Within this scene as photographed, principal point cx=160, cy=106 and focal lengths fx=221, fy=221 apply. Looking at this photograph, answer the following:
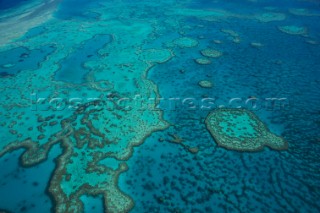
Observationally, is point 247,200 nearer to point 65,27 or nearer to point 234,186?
point 234,186

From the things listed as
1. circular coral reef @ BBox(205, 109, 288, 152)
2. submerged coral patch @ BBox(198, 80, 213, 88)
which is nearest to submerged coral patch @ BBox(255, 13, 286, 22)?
submerged coral patch @ BBox(198, 80, 213, 88)

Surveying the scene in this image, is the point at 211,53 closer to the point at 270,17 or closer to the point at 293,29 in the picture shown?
the point at 293,29

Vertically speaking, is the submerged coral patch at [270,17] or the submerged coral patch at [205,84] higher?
the submerged coral patch at [270,17]

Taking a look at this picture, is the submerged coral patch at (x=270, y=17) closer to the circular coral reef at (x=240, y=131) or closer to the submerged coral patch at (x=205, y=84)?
the submerged coral patch at (x=205, y=84)

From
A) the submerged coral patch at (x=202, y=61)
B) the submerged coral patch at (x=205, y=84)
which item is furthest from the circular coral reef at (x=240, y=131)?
the submerged coral patch at (x=202, y=61)

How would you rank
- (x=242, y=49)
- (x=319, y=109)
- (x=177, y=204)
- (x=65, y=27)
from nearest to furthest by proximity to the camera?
(x=177, y=204) < (x=319, y=109) < (x=242, y=49) < (x=65, y=27)

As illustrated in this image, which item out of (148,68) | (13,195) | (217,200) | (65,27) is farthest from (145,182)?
(65,27)

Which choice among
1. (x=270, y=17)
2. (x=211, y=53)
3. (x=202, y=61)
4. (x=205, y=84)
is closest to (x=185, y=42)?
(x=211, y=53)
